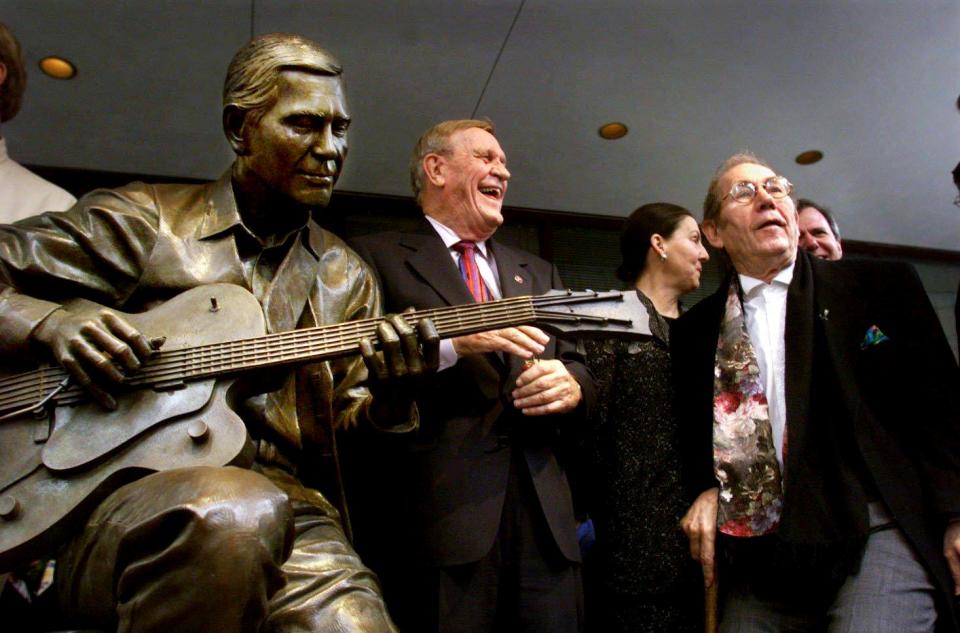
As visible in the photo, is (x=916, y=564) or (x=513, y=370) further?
(x=513, y=370)

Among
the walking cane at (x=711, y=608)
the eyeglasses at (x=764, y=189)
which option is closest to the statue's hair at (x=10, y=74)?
the eyeglasses at (x=764, y=189)

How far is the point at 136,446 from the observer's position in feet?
4.43

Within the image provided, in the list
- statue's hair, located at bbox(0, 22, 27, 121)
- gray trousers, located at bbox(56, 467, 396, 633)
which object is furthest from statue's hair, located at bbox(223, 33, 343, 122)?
statue's hair, located at bbox(0, 22, 27, 121)

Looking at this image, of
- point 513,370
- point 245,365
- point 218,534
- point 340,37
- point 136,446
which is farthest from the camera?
point 340,37

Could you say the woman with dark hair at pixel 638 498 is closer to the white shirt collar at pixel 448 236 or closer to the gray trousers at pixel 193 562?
the white shirt collar at pixel 448 236

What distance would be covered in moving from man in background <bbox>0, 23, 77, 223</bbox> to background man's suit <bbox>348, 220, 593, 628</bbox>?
34.8 inches

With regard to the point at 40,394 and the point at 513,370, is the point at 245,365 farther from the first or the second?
the point at 513,370

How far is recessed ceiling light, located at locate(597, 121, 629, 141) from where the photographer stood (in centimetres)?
376

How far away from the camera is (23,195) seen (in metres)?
2.31

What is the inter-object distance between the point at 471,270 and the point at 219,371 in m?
0.93

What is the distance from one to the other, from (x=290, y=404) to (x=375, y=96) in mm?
2046

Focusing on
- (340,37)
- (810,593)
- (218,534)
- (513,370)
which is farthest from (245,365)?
(340,37)

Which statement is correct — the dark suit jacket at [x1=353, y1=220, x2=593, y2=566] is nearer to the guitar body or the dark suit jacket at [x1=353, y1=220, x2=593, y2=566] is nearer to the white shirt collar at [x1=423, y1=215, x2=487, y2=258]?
the white shirt collar at [x1=423, y1=215, x2=487, y2=258]

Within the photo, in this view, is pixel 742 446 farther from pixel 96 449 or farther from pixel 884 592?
pixel 96 449
